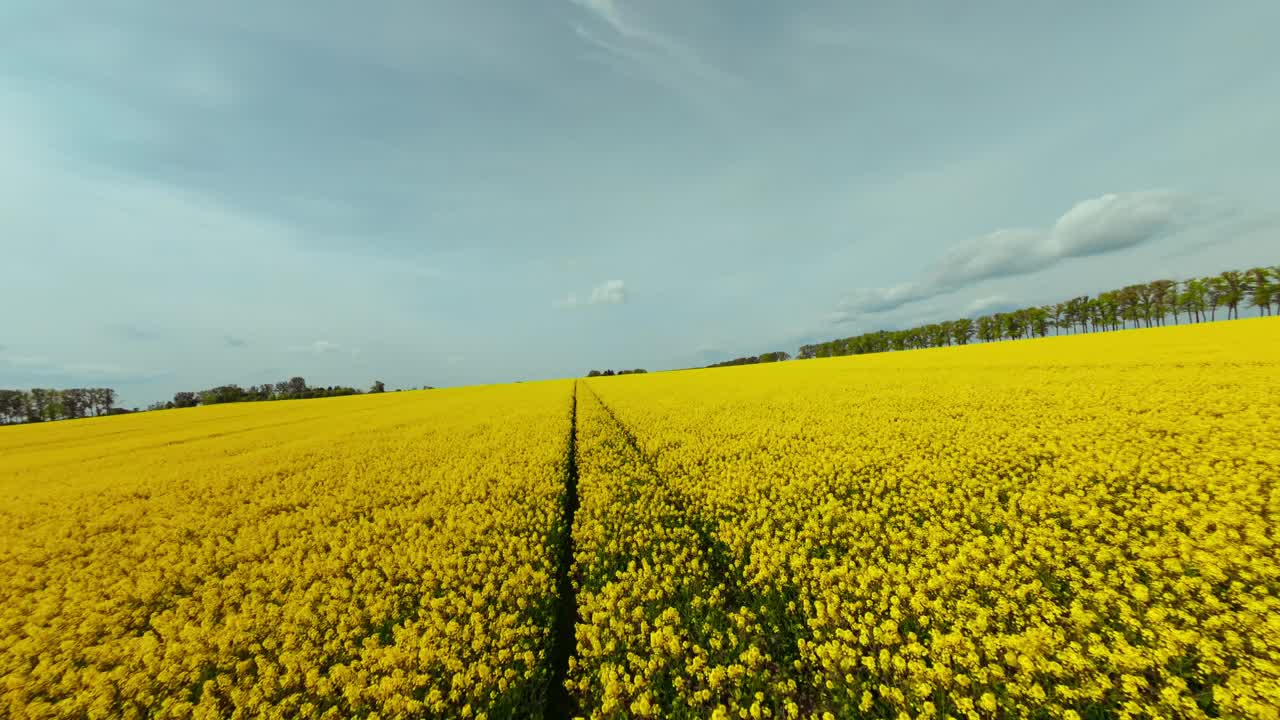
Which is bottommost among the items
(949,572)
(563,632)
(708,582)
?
(563,632)

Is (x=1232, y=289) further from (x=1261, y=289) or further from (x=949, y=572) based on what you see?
(x=949, y=572)

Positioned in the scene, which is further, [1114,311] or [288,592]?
[1114,311]

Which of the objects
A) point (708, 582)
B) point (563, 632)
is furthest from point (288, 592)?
point (708, 582)

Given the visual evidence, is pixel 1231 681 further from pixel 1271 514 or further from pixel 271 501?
pixel 271 501

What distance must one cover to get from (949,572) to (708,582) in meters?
3.52

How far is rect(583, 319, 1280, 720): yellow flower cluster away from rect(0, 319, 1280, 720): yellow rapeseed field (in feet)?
0.14

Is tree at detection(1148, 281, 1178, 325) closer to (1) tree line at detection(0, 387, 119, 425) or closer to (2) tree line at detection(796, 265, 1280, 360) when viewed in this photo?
(2) tree line at detection(796, 265, 1280, 360)

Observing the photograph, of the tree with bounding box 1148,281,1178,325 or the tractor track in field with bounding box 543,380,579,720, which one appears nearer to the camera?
the tractor track in field with bounding box 543,380,579,720

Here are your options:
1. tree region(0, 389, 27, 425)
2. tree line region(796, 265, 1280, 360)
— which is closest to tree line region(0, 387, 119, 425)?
tree region(0, 389, 27, 425)

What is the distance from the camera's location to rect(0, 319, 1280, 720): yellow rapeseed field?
4.53 metres

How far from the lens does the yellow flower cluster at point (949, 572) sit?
14.2ft

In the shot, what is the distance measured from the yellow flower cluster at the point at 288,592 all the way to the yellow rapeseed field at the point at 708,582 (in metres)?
0.06

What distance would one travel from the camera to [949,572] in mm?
5965

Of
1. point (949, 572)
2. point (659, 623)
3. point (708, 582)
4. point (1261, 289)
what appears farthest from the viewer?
point (1261, 289)
